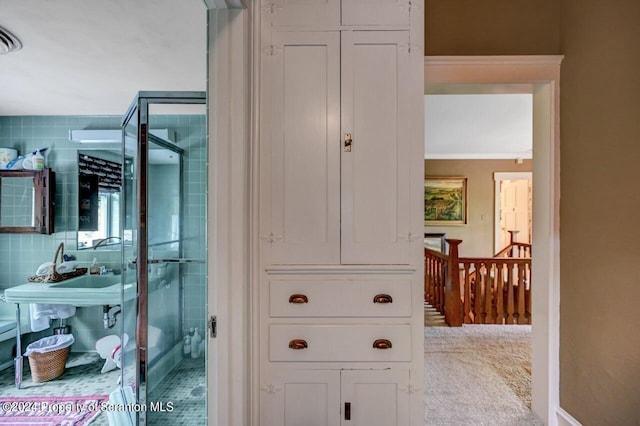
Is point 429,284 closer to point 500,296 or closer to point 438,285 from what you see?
point 438,285

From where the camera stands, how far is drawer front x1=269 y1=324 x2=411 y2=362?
4.10 feet

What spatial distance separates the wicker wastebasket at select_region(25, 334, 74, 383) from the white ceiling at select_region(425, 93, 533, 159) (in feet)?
13.5

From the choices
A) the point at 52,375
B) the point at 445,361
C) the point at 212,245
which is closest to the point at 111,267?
the point at 52,375

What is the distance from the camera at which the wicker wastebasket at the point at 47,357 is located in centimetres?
217

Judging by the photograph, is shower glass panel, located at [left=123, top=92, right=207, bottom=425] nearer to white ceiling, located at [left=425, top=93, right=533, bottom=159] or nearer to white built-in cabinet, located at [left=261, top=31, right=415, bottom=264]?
white built-in cabinet, located at [left=261, top=31, right=415, bottom=264]

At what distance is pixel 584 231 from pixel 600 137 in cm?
50

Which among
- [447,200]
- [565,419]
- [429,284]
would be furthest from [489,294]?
[447,200]

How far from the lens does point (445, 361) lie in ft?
8.28

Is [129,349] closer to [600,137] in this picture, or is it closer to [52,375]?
[52,375]

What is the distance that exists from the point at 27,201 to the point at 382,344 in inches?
131

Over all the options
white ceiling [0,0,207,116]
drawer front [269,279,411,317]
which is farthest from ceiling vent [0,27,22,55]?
drawer front [269,279,411,317]

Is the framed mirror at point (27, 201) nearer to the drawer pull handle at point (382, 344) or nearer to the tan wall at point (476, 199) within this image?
the drawer pull handle at point (382, 344)

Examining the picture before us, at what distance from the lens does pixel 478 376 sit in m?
2.28

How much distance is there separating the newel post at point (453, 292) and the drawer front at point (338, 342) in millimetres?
2325
